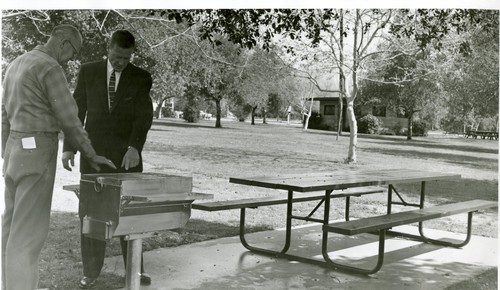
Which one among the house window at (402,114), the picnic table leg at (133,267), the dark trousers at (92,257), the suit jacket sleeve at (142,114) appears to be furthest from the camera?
the house window at (402,114)

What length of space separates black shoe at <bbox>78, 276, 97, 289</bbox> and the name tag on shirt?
3.05 feet

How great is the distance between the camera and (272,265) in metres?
4.09

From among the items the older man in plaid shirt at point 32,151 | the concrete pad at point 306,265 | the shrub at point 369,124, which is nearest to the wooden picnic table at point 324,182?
the concrete pad at point 306,265

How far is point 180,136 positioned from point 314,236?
1541 millimetres

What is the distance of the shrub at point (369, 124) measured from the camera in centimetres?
557

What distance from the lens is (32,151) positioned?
283 centimetres

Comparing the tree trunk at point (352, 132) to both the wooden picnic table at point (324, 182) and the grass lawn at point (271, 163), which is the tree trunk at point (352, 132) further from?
the wooden picnic table at point (324, 182)

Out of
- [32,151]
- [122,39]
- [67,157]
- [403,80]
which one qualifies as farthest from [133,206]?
[403,80]

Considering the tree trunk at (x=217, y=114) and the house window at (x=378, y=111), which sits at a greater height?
the house window at (x=378, y=111)

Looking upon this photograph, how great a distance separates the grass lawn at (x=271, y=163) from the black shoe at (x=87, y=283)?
342 millimetres

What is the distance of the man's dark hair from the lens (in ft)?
11.1

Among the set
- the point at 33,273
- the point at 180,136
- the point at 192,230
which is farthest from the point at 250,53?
the point at 33,273

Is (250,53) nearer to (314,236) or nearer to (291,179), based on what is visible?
(291,179)

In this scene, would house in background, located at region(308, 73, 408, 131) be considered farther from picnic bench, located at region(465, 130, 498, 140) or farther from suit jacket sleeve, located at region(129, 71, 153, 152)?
suit jacket sleeve, located at region(129, 71, 153, 152)
